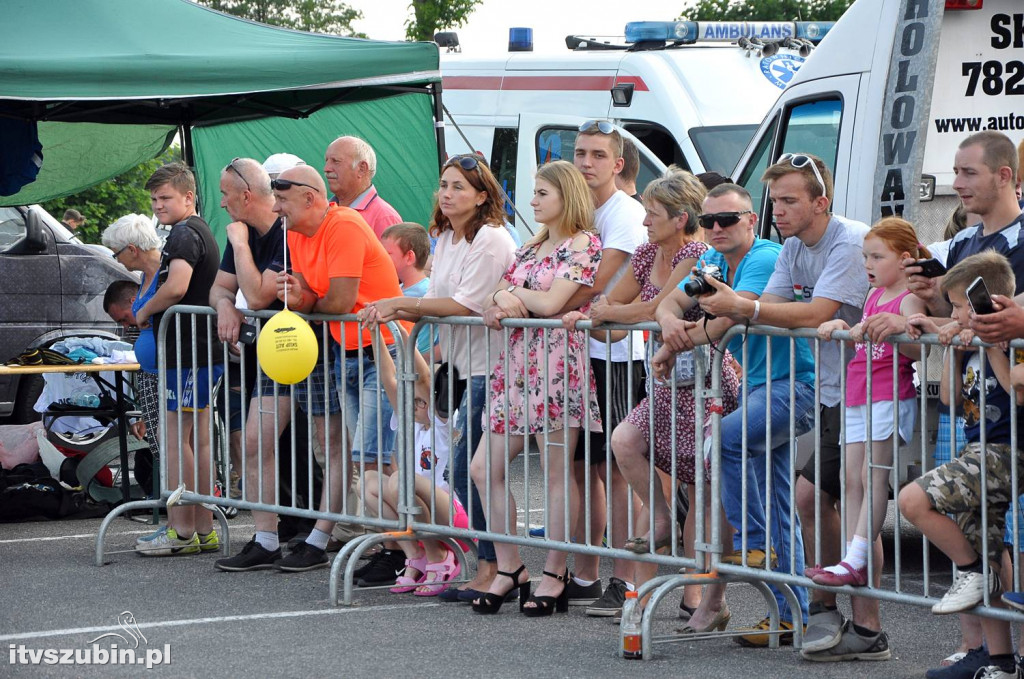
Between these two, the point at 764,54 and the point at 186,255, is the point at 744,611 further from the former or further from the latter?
the point at 764,54

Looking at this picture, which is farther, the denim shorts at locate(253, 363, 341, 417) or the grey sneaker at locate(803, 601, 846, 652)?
the denim shorts at locate(253, 363, 341, 417)

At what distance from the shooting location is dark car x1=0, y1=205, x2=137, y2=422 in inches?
491

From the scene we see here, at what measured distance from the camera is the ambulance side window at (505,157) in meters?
12.8

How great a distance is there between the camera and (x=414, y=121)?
9914 millimetres

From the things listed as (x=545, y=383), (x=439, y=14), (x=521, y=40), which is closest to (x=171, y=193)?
(x=545, y=383)

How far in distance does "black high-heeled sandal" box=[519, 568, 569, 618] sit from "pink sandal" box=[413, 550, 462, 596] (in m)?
0.58

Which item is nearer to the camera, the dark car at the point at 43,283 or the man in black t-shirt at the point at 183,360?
the man in black t-shirt at the point at 183,360

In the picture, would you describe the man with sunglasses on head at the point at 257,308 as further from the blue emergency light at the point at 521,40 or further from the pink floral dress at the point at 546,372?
the blue emergency light at the point at 521,40

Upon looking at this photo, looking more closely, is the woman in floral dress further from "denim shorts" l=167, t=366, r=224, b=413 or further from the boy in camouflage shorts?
"denim shorts" l=167, t=366, r=224, b=413

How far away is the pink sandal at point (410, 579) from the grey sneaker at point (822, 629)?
2.01 metres

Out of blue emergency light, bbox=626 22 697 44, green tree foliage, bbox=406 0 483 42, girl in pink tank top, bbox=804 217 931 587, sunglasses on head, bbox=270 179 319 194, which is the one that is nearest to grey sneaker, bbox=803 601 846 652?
girl in pink tank top, bbox=804 217 931 587

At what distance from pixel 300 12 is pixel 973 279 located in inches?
1964

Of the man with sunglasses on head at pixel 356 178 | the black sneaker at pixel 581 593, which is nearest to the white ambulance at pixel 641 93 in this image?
the man with sunglasses on head at pixel 356 178

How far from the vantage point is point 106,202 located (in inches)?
1087
